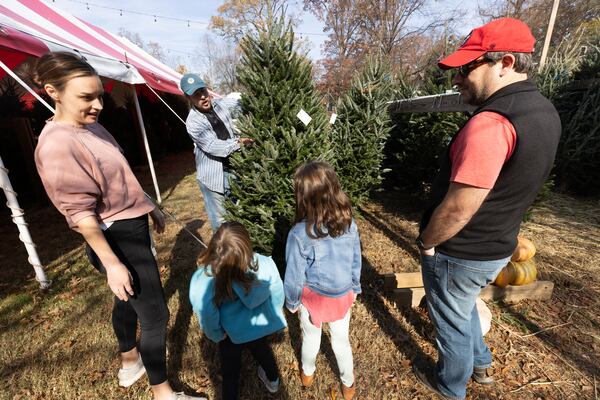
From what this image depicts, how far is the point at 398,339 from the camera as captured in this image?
2744 mm

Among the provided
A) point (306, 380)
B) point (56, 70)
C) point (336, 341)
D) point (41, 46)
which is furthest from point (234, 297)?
point (41, 46)

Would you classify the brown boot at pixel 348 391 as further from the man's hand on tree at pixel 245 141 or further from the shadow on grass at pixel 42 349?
the shadow on grass at pixel 42 349

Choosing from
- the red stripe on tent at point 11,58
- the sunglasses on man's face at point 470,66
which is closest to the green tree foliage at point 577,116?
the sunglasses on man's face at point 470,66

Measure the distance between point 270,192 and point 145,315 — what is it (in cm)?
167

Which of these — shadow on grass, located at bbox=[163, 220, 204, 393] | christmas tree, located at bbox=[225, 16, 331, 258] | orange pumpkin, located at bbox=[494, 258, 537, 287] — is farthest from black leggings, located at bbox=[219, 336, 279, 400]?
orange pumpkin, located at bbox=[494, 258, 537, 287]

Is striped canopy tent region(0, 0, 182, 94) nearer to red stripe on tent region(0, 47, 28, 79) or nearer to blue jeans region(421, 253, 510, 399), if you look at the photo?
red stripe on tent region(0, 47, 28, 79)

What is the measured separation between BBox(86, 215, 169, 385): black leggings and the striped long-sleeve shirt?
1333mm

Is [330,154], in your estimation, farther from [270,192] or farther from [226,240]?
[226,240]

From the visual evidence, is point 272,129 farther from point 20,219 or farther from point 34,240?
point 34,240

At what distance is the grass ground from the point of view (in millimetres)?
2293

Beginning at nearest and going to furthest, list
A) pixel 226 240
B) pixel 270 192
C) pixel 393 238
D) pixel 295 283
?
pixel 226 240 < pixel 295 283 < pixel 270 192 < pixel 393 238

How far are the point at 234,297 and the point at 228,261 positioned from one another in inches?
11.1

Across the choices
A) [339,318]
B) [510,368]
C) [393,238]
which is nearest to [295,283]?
[339,318]

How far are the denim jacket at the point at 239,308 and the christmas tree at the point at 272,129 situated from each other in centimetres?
126
